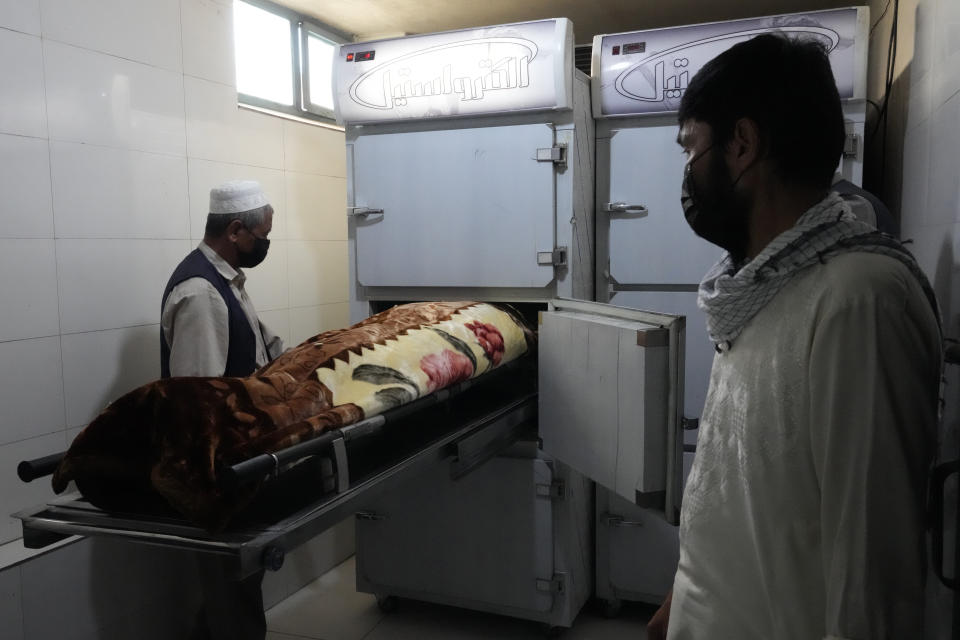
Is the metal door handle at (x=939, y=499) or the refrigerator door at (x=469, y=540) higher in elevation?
the metal door handle at (x=939, y=499)

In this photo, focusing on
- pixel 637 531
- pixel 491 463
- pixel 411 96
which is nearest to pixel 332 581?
pixel 491 463

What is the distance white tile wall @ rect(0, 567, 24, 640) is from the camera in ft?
6.84

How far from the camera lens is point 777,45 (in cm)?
113

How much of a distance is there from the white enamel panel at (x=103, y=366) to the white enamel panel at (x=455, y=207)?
814 millimetres

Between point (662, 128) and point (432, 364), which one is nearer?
point (432, 364)

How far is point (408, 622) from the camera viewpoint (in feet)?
9.89

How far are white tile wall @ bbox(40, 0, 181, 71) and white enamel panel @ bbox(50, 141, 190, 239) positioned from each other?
33cm

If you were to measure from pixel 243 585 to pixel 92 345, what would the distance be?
3.04 ft

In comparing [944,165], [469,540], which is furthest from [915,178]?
[469,540]

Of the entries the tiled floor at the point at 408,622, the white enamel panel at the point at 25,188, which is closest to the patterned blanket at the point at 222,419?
the white enamel panel at the point at 25,188

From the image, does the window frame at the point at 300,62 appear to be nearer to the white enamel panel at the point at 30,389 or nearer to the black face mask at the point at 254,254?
the black face mask at the point at 254,254

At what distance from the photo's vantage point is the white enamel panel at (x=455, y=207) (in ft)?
8.71

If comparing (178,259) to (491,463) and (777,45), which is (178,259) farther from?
(777,45)

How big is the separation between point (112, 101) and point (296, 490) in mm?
1655
